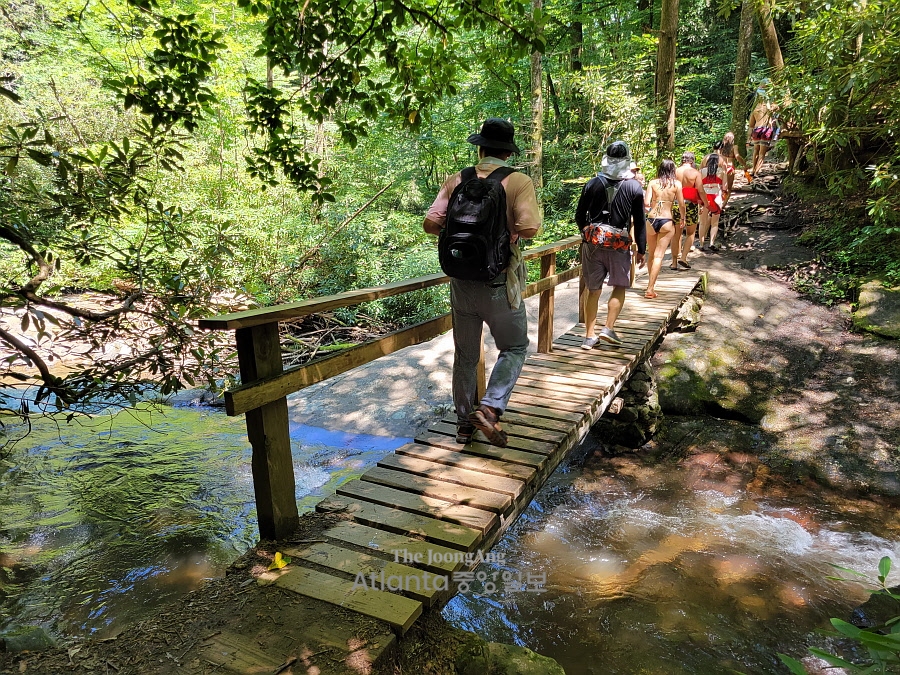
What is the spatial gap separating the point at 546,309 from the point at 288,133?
324 centimetres

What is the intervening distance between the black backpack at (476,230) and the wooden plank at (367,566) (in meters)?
1.71

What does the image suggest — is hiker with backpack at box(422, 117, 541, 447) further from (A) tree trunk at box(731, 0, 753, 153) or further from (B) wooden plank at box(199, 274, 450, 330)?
(A) tree trunk at box(731, 0, 753, 153)

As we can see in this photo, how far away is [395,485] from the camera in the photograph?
3754 millimetres

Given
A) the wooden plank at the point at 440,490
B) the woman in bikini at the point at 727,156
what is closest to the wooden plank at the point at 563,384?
the wooden plank at the point at 440,490

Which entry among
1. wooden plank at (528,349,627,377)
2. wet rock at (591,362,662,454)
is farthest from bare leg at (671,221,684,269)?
wooden plank at (528,349,627,377)

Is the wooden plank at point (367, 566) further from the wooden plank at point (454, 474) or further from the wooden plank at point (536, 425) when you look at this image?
the wooden plank at point (536, 425)

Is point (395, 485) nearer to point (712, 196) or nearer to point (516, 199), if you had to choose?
point (516, 199)

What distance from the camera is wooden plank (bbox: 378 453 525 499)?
12.0 ft

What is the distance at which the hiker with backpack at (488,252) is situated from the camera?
3381mm

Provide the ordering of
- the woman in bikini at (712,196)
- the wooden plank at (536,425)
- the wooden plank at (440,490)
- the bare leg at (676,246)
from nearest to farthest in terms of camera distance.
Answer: the wooden plank at (440,490), the wooden plank at (536,425), the woman in bikini at (712,196), the bare leg at (676,246)

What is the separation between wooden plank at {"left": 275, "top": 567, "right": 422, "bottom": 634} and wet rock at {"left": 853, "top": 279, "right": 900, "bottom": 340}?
7884 millimetres

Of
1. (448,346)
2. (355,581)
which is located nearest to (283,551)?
(355,581)

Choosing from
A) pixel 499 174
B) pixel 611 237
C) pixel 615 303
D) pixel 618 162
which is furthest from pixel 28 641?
pixel 618 162

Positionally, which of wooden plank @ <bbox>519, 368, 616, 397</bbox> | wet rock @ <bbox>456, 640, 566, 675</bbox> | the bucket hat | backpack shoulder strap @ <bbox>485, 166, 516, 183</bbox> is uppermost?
the bucket hat
